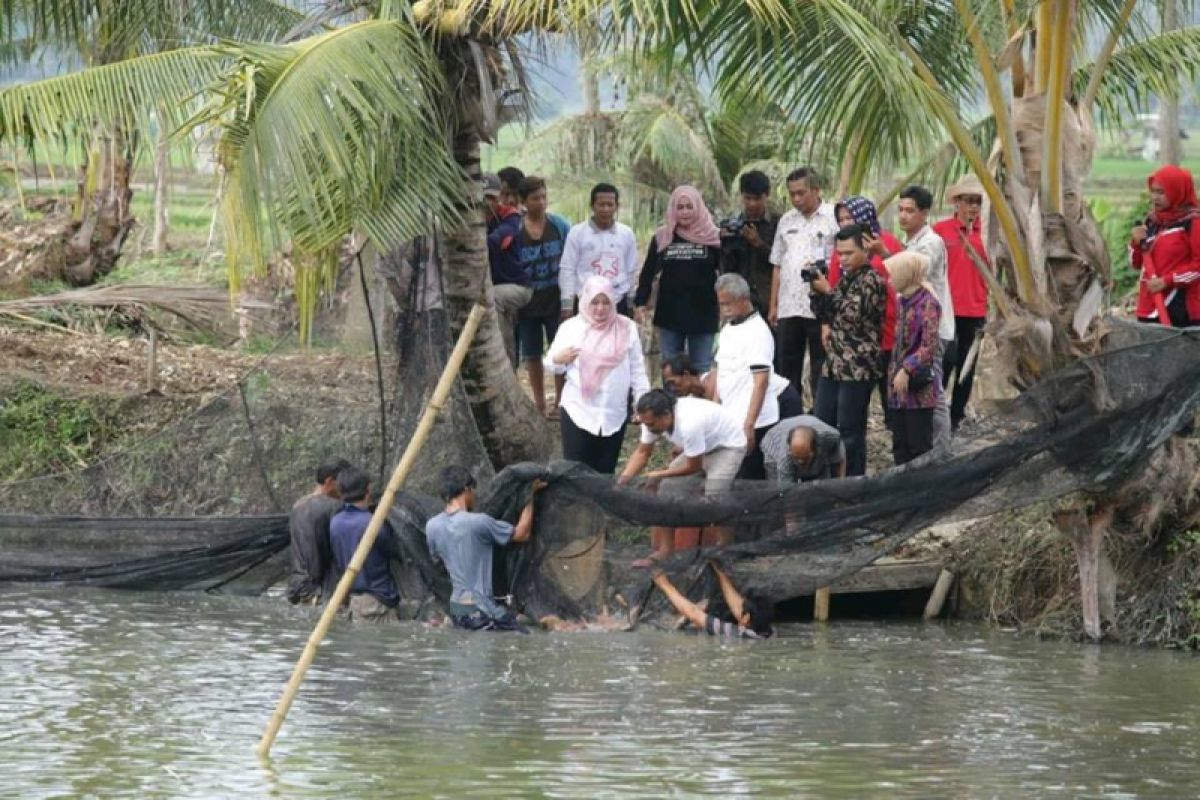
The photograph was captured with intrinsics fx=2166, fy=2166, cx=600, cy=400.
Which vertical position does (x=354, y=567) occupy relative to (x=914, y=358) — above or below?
below

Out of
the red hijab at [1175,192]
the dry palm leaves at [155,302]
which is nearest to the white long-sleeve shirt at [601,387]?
the dry palm leaves at [155,302]

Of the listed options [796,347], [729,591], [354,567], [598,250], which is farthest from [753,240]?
[354,567]

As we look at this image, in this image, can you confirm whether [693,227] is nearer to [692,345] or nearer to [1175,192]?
[692,345]

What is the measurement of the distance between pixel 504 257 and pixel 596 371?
174 centimetres

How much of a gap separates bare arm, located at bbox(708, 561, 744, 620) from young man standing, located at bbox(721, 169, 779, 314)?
2977 mm

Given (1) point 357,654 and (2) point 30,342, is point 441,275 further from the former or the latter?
(2) point 30,342

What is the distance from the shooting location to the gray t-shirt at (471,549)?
38.9 ft

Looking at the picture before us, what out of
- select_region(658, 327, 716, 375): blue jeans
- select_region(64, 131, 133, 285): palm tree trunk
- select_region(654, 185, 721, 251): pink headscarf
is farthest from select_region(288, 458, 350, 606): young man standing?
select_region(64, 131, 133, 285): palm tree trunk

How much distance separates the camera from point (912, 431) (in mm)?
12297

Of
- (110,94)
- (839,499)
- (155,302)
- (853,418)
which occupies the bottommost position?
(839,499)

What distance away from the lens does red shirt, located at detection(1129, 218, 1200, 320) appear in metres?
12.3

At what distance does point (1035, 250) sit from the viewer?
11297mm

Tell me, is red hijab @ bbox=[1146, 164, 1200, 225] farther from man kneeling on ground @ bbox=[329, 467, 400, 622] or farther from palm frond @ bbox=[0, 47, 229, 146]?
palm frond @ bbox=[0, 47, 229, 146]

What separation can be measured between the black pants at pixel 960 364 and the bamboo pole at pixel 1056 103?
2.19 m
